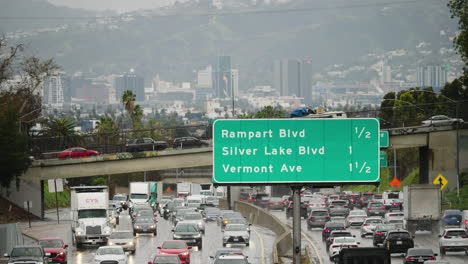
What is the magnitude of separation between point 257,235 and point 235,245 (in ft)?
42.8

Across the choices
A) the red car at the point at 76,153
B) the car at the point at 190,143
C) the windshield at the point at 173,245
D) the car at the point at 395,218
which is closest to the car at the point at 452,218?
the car at the point at 395,218

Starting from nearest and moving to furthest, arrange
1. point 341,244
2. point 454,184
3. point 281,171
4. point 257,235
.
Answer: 1. point 281,171
2. point 341,244
3. point 257,235
4. point 454,184

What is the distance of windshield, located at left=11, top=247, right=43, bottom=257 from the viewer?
41.2 meters

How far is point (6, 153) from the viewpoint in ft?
258

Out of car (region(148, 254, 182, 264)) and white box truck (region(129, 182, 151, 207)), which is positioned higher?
car (region(148, 254, 182, 264))

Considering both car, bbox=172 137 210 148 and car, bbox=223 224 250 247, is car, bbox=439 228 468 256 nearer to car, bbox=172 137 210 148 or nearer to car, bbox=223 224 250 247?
car, bbox=223 224 250 247

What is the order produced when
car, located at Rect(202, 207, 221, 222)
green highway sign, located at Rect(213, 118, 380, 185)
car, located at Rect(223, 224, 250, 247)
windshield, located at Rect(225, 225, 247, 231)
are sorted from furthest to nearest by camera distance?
1. car, located at Rect(202, 207, 221, 222)
2. windshield, located at Rect(225, 225, 247, 231)
3. car, located at Rect(223, 224, 250, 247)
4. green highway sign, located at Rect(213, 118, 380, 185)

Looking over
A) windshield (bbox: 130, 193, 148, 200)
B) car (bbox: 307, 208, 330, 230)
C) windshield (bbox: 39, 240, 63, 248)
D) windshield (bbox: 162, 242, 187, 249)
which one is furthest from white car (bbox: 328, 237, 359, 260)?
windshield (bbox: 130, 193, 148, 200)

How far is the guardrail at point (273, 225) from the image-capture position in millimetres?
54228

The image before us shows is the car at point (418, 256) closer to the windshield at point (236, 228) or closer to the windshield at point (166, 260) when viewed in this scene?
the windshield at point (166, 260)

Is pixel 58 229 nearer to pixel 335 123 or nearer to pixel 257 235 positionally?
pixel 257 235

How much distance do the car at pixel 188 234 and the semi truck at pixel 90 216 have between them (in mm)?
5093

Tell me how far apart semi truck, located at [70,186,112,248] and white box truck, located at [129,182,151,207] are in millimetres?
31698

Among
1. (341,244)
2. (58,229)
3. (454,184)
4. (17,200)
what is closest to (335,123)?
(341,244)
